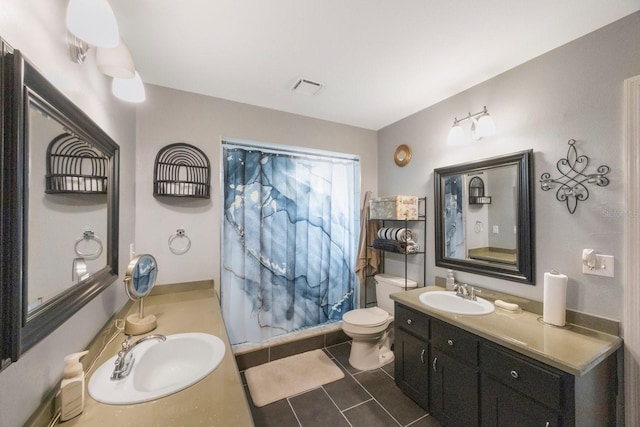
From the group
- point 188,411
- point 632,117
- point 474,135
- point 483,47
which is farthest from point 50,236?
point 632,117

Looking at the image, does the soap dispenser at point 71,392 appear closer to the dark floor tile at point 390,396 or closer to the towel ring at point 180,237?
the towel ring at point 180,237

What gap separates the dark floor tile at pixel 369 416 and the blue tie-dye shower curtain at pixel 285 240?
940 millimetres

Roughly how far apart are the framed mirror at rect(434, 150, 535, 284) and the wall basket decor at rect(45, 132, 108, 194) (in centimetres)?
237

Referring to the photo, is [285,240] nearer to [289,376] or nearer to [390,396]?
[289,376]

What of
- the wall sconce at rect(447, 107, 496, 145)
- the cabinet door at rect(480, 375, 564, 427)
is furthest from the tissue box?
the cabinet door at rect(480, 375, 564, 427)

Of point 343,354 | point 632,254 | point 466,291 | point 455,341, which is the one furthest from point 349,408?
point 632,254

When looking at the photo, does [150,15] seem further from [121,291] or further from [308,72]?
[121,291]

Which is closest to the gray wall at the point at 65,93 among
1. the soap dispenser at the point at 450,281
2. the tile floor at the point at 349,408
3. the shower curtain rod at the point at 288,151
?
the shower curtain rod at the point at 288,151

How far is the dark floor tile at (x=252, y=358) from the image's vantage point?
2.24m

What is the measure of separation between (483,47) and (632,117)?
0.84 m

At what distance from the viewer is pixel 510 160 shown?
5.75ft

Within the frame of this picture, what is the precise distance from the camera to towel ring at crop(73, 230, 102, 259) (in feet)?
3.39

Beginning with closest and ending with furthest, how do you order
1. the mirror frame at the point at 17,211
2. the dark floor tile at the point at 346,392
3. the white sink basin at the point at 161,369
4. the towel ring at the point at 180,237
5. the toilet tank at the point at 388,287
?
the mirror frame at the point at 17,211, the white sink basin at the point at 161,369, the dark floor tile at the point at 346,392, the towel ring at the point at 180,237, the toilet tank at the point at 388,287

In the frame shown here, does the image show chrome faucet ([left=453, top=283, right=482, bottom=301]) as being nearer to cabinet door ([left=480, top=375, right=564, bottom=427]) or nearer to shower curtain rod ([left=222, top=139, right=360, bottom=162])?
cabinet door ([left=480, top=375, right=564, bottom=427])
